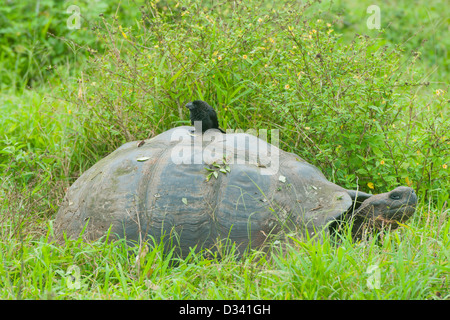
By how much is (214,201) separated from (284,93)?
1140mm

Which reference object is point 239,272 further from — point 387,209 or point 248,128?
point 248,128

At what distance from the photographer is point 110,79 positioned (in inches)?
180

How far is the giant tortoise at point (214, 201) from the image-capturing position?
3139 millimetres

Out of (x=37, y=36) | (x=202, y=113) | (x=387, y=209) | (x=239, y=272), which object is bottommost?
(x=239, y=272)

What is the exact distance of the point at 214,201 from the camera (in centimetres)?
316

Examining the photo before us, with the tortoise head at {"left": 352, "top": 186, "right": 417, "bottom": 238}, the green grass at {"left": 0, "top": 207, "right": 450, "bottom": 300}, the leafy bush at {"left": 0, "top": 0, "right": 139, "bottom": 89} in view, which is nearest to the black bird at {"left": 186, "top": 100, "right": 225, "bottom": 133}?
the green grass at {"left": 0, "top": 207, "right": 450, "bottom": 300}

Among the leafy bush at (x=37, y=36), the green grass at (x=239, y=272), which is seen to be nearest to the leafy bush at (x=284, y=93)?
the green grass at (x=239, y=272)

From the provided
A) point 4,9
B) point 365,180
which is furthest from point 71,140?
point 4,9

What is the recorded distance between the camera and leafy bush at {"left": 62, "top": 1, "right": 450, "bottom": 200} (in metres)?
Answer: 3.80

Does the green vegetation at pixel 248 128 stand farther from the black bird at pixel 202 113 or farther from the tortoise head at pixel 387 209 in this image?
the black bird at pixel 202 113

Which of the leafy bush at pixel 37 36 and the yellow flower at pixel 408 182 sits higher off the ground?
the leafy bush at pixel 37 36

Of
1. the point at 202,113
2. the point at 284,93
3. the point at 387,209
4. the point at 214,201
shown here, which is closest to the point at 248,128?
the point at 284,93

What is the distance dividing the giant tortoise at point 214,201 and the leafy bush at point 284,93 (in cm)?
55
